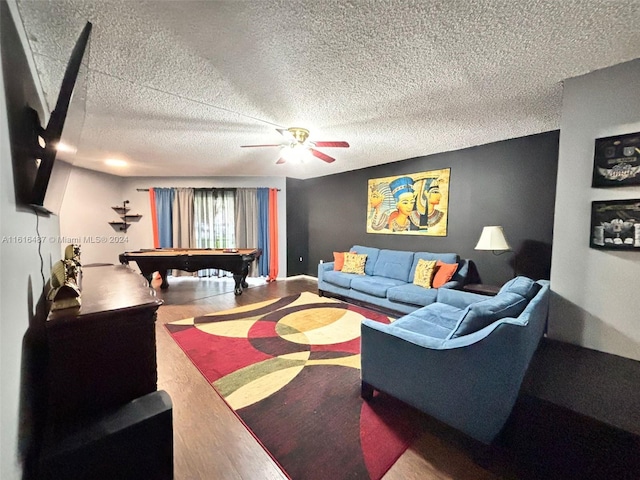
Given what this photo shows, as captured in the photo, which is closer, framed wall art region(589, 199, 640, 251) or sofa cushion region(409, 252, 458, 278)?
framed wall art region(589, 199, 640, 251)

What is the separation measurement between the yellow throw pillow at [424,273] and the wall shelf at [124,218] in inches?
232

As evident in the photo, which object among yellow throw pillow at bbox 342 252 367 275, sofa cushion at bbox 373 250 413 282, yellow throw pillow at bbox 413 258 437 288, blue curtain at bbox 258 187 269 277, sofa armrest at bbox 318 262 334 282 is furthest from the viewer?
blue curtain at bbox 258 187 269 277

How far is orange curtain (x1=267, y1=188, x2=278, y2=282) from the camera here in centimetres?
598

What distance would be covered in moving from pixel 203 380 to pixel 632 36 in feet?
11.9

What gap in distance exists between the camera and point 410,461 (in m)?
1.44

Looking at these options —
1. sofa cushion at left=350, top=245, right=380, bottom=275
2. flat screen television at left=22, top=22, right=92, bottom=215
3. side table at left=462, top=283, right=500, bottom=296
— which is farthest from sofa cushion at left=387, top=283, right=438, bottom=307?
flat screen television at left=22, top=22, right=92, bottom=215

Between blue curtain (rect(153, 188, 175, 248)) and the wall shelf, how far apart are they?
1.63ft

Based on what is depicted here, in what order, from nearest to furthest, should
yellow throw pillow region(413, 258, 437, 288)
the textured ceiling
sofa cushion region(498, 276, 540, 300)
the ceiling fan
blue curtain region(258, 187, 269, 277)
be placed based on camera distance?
the textured ceiling → sofa cushion region(498, 276, 540, 300) → the ceiling fan → yellow throw pillow region(413, 258, 437, 288) → blue curtain region(258, 187, 269, 277)

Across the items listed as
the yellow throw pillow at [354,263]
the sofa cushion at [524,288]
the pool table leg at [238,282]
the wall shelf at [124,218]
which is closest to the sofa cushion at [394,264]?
the yellow throw pillow at [354,263]

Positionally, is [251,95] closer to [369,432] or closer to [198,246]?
[369,432]

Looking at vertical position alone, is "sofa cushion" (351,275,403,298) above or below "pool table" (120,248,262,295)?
below

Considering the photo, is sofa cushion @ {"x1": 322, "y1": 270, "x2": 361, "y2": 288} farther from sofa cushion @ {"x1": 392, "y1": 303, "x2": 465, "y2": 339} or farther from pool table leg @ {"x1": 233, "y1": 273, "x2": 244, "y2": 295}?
sofa cushion @ {"x1": 392, "y1": 303, "x2": 465, "y2": 339}

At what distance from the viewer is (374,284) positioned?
388 centimetres

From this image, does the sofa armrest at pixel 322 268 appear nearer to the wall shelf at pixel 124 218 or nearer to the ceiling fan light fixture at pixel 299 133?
the ceiling fan light fixture at pixel 299 133
